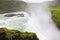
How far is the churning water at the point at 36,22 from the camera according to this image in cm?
194

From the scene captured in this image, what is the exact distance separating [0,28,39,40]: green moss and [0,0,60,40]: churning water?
5 centimetres

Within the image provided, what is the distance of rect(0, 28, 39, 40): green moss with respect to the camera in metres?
1.84

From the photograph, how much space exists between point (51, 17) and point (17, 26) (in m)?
0.44

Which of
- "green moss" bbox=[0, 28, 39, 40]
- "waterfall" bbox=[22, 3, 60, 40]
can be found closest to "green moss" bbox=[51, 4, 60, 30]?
"waterfall" bbox=[22, 3, 60, 40]

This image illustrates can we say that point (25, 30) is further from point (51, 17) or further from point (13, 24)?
point (51, 17)

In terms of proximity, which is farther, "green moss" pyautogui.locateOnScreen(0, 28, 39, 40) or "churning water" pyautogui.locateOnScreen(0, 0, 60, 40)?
"churning water" pyautogui.locateOnScreen(0, 0, 60, 40)

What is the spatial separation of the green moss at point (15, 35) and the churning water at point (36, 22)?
0.18ft

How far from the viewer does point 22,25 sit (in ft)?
6.45

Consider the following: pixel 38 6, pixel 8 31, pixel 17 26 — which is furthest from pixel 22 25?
pixel 38 6

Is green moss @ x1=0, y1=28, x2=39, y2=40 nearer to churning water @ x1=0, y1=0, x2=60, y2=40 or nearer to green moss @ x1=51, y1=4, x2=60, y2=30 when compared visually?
churning water @ x1=0, y1=0, x2=60, y2=40

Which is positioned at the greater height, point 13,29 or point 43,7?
point 43,7

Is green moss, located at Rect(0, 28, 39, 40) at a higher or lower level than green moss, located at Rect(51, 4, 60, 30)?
lower

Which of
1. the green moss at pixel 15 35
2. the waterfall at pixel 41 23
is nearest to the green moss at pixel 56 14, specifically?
the waterfall at pixel 41 23

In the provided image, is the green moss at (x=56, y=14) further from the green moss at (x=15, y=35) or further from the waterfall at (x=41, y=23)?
the green moss at (x=15, y=35)
